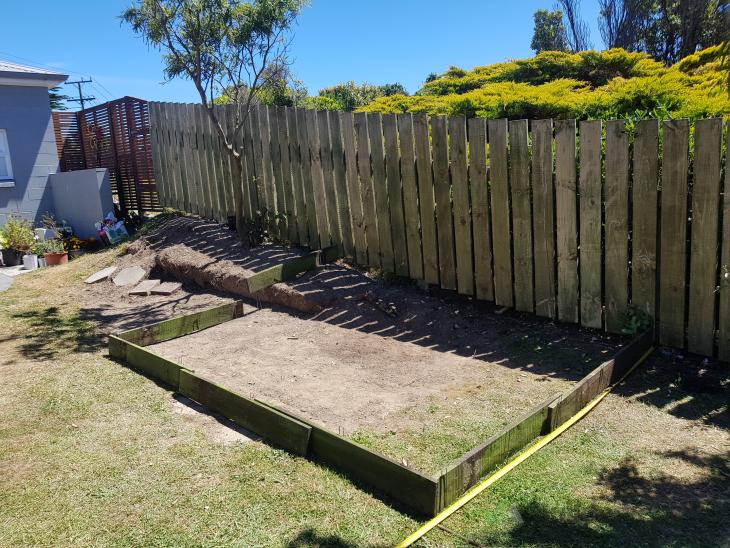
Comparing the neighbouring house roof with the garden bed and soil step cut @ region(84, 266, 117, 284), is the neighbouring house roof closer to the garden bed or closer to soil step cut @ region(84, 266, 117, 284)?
soil step cut @ region(84, 266, 117, 284)

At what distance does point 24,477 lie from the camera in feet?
13.2

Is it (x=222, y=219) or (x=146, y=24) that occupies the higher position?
(x=146, y=24)

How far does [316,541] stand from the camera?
3195mm

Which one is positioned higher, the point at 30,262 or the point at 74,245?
the point at 74,245

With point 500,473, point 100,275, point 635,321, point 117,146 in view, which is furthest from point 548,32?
point 500,473

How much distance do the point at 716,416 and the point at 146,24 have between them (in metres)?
8.72

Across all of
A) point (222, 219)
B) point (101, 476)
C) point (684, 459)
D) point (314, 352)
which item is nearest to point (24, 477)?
point (101, 476)

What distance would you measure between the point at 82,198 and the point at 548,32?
27.4m

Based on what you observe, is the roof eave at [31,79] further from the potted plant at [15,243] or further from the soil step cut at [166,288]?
the soil step cut at [166,288]

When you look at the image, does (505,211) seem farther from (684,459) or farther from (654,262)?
(684,459)

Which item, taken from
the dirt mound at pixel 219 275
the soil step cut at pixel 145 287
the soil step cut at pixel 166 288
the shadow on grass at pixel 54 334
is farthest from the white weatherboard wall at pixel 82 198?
the shadow on grass at pixel 54 334

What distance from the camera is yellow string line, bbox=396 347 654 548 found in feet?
10.5

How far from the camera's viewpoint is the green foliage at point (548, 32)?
1271 inches

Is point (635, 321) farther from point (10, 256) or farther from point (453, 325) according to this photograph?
point (10, 256)
